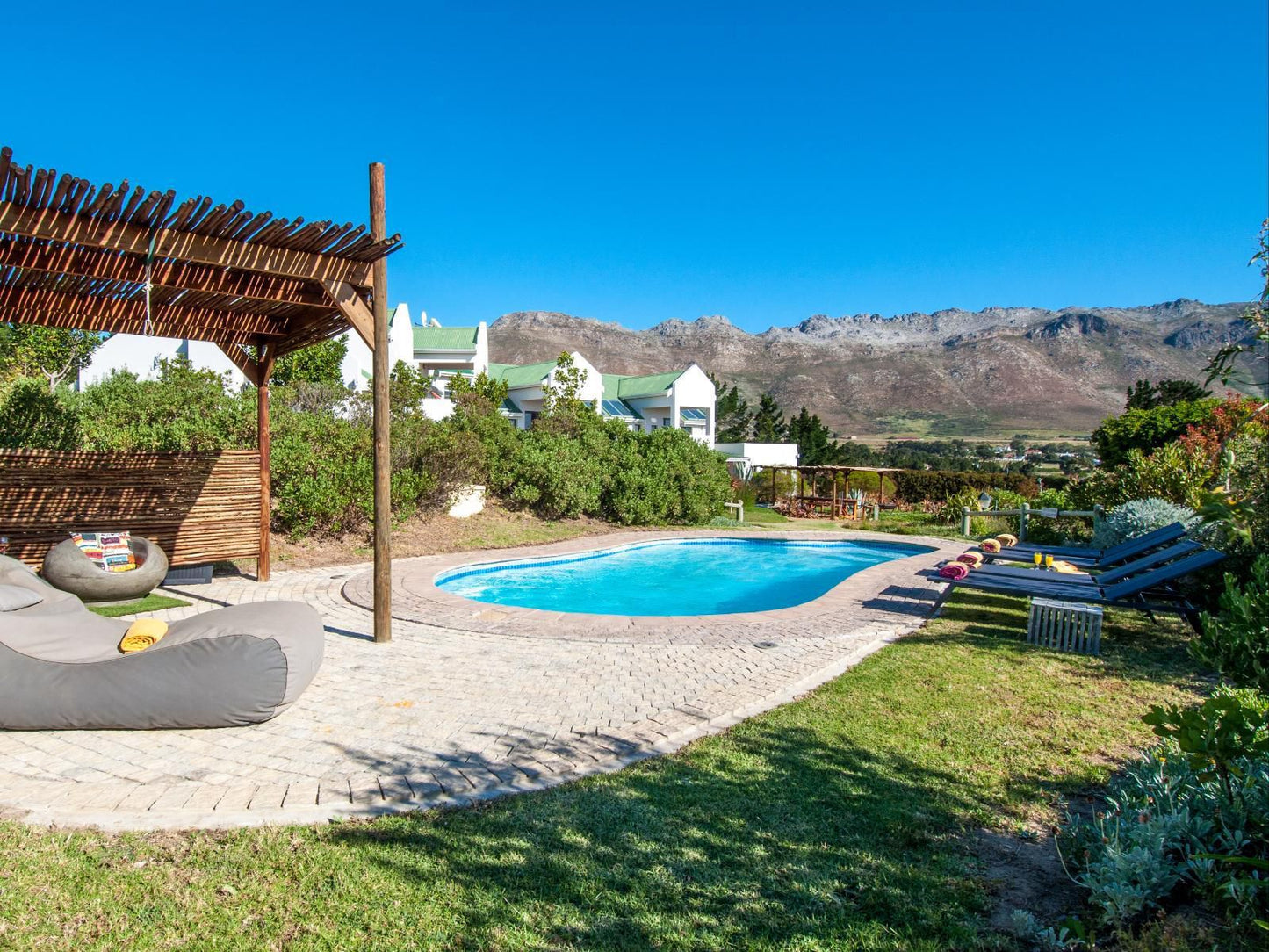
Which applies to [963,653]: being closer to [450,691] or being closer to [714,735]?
[714,735]

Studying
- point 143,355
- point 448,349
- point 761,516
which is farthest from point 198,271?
point 448,349

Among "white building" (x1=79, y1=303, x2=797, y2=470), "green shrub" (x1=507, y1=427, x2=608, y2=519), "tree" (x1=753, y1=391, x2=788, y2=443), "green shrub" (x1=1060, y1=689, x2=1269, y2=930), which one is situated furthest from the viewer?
"tree" (x1=753, y1=391, x2=788, y2=443)

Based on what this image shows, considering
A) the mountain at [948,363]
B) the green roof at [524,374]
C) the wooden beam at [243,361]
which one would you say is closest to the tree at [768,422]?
the green roof at [524,374]

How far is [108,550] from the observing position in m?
8.09

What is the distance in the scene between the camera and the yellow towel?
4582mm

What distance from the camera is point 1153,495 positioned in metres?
12.8

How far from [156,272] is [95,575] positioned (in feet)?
12.0

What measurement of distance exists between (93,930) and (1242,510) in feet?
15.6

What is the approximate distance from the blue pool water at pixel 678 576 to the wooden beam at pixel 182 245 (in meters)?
5.97

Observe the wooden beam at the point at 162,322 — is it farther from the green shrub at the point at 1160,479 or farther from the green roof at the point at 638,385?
the green roof at the point at 638,385

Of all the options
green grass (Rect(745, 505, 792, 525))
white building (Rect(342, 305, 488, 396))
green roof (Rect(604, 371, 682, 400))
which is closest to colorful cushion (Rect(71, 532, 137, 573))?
green grass (Rect(745, 505, 792, 525))

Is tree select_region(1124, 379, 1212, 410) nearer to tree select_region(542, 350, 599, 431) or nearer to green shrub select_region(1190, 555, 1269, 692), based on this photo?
tree select_region(542, 350, 599, 431)

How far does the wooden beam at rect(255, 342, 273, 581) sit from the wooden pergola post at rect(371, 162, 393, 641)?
3523mm

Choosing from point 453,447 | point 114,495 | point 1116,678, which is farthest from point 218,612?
point 453,447
